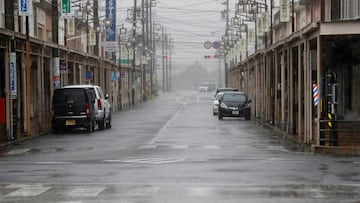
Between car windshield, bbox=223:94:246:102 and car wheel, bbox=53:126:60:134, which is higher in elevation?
car windshield, bbox=223:94:246:102

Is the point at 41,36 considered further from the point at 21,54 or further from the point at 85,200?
the point at 85,200

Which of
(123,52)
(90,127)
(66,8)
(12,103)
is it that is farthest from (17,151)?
(123,52)

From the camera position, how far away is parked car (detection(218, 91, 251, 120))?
1756 inches


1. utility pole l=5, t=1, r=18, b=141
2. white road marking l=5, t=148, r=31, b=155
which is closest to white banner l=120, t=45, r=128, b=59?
utility pole l=5, t=1, r=18, b=141

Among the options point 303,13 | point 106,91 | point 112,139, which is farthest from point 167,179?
point 106,91

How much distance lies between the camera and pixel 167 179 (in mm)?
15695

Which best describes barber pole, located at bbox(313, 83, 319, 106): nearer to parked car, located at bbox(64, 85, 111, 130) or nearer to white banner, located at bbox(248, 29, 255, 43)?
parked car, located at bbox(64, 85, 111, 130)

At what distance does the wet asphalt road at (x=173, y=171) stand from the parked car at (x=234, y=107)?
15.3 m

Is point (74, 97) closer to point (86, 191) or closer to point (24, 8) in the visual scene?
point (24, 8)

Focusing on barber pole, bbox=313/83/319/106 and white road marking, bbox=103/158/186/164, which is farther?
barber pole, bbox=313/83/319/106

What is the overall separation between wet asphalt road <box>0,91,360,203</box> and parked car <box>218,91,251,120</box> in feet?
50.2

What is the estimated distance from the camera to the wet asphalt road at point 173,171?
1338cm

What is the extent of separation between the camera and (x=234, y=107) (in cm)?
4469

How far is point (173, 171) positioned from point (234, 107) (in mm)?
27671
